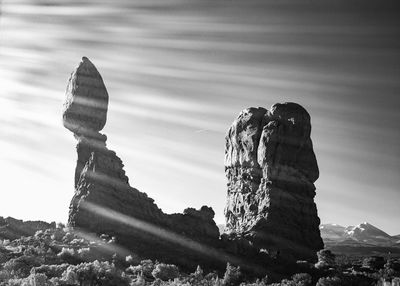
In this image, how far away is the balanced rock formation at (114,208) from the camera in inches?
3499

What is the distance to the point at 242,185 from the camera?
Result: 11781 centimetres

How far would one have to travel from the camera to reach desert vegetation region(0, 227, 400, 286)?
57.0m

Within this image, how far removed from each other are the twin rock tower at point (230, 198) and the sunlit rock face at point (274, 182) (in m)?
0.27

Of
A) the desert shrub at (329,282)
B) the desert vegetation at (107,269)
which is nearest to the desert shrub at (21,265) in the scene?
the desert vegetation at (107,269)

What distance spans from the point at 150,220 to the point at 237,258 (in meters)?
22.1

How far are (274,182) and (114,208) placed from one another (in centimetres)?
4250

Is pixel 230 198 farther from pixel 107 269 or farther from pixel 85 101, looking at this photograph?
pixel 107 269

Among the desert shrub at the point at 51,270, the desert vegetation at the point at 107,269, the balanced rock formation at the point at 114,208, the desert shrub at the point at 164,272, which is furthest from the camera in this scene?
the balanced rock formation at the point at 114,208

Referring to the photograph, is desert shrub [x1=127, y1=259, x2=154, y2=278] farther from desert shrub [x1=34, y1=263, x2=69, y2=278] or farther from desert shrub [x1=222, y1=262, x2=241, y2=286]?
desert shrub [x1=222, y1=262, x2=241, y2=286]

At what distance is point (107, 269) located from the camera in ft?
198

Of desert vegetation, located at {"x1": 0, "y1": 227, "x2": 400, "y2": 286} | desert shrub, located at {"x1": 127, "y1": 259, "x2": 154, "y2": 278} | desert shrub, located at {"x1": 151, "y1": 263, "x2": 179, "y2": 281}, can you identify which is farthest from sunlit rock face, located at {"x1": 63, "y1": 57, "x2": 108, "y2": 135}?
desert shrub, located at {"x1": 151, "y1": 263, "x2": 179, "y2": 281}

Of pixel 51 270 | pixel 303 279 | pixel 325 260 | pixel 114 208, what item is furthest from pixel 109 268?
pixel 325 260

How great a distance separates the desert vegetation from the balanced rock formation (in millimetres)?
4859

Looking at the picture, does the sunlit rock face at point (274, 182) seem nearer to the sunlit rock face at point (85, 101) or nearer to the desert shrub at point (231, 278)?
the desert shrub at point (231, 278)
